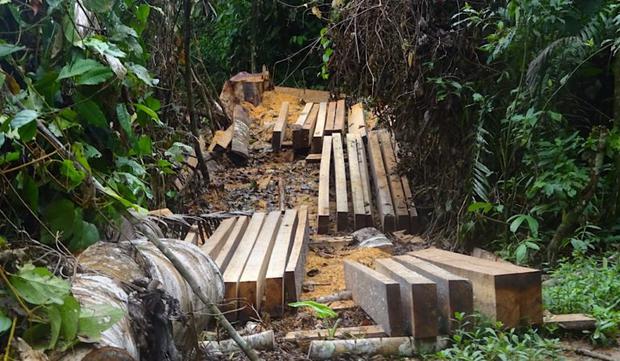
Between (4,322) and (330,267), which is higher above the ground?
(4,322)

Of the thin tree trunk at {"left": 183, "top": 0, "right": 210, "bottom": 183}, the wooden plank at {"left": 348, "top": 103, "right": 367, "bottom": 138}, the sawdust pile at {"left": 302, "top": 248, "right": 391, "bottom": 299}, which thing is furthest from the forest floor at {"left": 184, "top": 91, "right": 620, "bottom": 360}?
the wooden plank at {"left": 348, "top": 103, "right": 367, "bottom": 138}

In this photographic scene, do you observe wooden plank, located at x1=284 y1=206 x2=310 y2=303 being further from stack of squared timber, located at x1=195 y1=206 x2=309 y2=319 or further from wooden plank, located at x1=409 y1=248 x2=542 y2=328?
wooden plank, located at x1=409 y1=248 x2=542 y2=328

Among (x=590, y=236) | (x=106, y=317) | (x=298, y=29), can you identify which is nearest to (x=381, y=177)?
(x=590, y=236)

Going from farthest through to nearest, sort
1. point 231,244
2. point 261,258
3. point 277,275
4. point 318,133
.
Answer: point 318,133 → point 231,244 → point 261,258 → point 277,275

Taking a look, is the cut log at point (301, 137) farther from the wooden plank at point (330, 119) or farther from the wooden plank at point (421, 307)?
the wooden plank at point (421, 307)

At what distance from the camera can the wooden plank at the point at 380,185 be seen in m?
6.94

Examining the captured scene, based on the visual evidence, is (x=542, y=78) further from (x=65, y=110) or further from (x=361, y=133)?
(x=361, y=133)

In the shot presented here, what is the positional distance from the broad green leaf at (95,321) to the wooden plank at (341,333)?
5.69ft

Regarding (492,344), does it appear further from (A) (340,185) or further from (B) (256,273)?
(A) (340,185)

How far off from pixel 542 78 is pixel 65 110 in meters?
3.51

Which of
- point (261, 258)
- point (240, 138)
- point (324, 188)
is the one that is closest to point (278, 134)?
point (240, 138)

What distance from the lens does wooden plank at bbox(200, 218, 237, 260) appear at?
17.0 feet

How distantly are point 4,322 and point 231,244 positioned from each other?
12.0 feet

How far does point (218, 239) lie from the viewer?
556 centimetres
